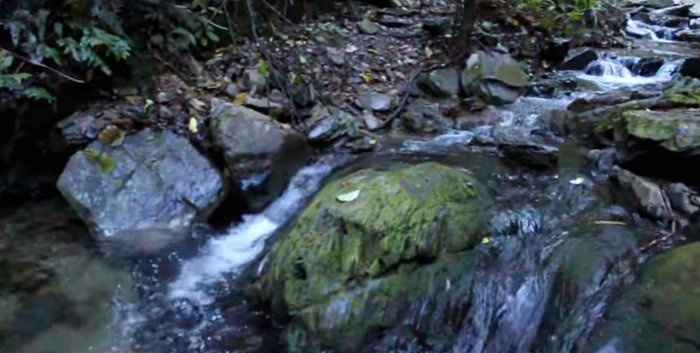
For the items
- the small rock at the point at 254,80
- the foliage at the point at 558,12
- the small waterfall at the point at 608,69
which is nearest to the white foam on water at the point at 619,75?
the small waterfall at the point at 608,69

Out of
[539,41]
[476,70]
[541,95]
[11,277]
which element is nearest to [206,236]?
[11,277]

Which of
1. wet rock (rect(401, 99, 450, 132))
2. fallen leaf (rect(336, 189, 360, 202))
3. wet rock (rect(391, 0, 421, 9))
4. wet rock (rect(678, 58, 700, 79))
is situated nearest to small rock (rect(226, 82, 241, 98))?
wet rock (rect(401, 99, 450, 132))

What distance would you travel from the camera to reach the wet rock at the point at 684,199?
12.7ft

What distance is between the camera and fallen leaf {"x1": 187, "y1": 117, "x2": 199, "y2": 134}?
512 cm

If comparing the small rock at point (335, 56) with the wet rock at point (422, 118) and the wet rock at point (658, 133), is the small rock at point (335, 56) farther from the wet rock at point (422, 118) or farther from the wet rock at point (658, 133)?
the wet rock at point (658, 133)

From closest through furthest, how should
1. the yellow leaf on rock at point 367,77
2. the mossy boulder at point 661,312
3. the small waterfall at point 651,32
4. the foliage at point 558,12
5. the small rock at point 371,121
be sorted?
1. the mossy boulder at point 661,312
2. the small rock at point 371,121
3. the yellow leaf on rock at point 367,77
4. the foliage at point 558,12
5. the small waterfall at point 651,32

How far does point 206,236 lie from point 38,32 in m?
2.01

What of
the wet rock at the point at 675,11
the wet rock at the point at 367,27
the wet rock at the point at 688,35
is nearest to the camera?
the wet rock at the point at 367,27

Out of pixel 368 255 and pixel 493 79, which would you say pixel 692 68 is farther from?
pixel 368 255

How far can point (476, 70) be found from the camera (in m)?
6.86

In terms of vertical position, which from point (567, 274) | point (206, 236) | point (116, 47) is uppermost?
point (116, 47)

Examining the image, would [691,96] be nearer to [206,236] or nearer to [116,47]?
[206,236]

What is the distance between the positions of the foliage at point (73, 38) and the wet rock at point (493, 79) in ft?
10.0

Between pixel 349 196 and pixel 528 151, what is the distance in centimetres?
181
